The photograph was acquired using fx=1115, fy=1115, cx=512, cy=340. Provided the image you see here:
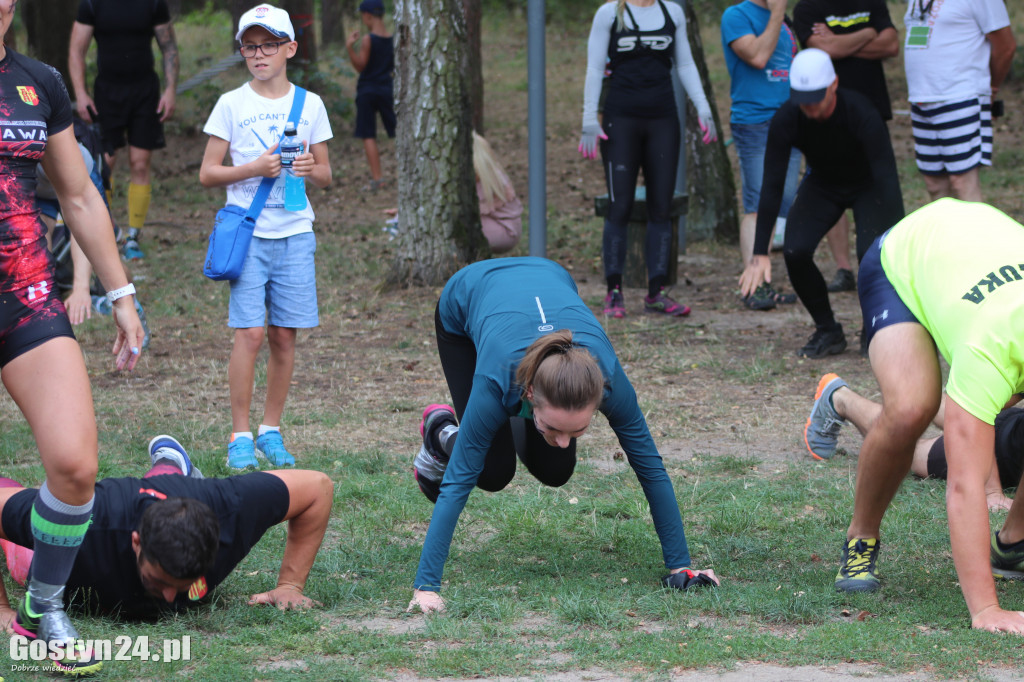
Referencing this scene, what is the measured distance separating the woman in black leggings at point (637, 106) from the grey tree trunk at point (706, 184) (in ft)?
9.05

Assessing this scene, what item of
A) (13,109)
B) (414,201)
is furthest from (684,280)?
(13,109)

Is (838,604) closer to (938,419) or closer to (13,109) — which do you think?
(938,419)

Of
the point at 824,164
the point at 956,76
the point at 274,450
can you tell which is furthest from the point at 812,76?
the point at 274,450

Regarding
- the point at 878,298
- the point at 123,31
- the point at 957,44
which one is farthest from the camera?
Result: the point at 123,31

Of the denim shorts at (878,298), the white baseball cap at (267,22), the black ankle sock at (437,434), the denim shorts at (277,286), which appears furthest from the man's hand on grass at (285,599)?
the white baseball cap at (267,22)

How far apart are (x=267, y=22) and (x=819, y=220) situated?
346 cm

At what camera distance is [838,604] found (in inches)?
145

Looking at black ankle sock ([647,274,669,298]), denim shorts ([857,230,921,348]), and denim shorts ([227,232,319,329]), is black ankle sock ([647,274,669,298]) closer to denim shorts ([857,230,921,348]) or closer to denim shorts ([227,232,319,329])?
denim shorts ([227,232,319,329])

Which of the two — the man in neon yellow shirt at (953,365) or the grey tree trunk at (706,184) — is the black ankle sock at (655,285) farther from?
the man in neon yellow shirt at (953,365)

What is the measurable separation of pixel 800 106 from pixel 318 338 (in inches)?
143

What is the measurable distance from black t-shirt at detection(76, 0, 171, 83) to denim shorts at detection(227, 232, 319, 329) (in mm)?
5244

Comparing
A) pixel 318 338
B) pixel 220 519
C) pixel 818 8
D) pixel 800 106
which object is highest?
pixel 818 8

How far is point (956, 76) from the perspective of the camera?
7121mm

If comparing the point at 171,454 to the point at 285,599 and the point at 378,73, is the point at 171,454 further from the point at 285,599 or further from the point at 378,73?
the point at 378,73
